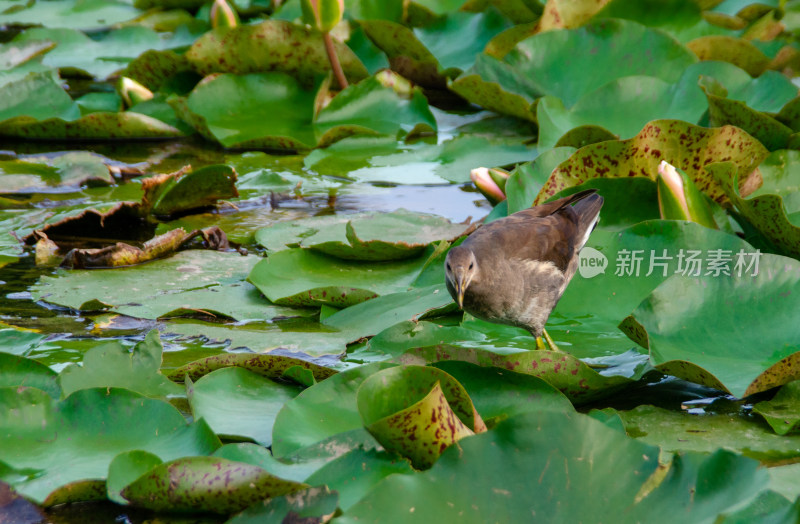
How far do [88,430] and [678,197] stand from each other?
6.53 feet

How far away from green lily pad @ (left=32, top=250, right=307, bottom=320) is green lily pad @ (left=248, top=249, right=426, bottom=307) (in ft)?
0.25

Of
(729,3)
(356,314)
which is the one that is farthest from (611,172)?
(729,3)

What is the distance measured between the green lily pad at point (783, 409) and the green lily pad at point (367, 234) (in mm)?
1425

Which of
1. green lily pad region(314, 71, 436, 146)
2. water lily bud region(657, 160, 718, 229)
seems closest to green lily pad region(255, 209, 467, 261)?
water lily bud region(657, 160, 718, 229)

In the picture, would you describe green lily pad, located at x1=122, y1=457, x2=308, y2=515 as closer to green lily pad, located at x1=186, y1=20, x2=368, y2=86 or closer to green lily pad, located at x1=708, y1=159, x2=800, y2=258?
green lily pad, located at x1=708, y1=159, x2=800, y2=258

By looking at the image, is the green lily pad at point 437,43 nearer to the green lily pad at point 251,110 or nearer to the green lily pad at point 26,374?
the green lily pad at point 251,110

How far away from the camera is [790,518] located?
1512mm

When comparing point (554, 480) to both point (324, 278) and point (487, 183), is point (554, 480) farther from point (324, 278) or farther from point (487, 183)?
point (487, 183)

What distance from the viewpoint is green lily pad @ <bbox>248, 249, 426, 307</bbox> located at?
10.0 ft

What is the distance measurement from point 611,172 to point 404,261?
2.84 feet

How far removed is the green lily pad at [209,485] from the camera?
1.81m

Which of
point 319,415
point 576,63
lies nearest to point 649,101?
point 576,63

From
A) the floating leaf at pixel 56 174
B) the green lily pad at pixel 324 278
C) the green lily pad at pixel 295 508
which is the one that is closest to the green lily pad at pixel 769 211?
the green lily pad at pixel 324 278

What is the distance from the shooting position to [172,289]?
10.6ft
